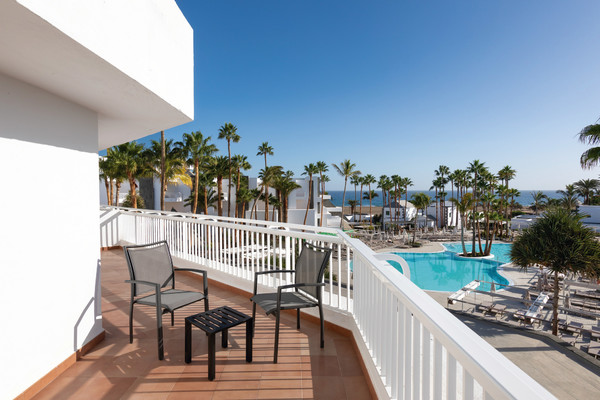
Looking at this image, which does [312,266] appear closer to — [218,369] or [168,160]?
[218,369]

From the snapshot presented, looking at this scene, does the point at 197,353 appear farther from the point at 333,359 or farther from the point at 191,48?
the point at 191,48

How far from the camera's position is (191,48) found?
3473mm

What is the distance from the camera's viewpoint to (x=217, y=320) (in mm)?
2705

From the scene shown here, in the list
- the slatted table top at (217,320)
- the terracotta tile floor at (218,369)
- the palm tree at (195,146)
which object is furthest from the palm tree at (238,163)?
the slatted table top at (217,320)

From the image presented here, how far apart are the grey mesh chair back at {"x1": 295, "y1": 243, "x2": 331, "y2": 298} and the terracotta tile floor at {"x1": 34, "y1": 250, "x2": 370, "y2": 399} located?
1.89ft

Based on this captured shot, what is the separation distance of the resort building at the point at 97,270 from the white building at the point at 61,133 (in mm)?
10

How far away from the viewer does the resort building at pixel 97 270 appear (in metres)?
1.75

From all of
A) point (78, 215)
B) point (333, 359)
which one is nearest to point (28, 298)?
point (78, 215)

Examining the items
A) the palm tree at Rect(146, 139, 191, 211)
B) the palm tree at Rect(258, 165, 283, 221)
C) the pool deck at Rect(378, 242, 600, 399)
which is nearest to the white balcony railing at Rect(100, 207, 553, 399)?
the pool deck at Rect(378, 242, 600, 399)

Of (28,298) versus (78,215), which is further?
(78,215)

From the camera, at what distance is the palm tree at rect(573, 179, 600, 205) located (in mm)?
45441

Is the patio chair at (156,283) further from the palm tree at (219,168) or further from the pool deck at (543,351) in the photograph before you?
the palm tree at (219,168)

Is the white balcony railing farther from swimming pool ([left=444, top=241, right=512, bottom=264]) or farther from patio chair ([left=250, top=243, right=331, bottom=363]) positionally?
swimming pool ([left=444, top=241, right=512, bottom=264])

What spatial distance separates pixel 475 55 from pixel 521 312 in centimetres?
1914
